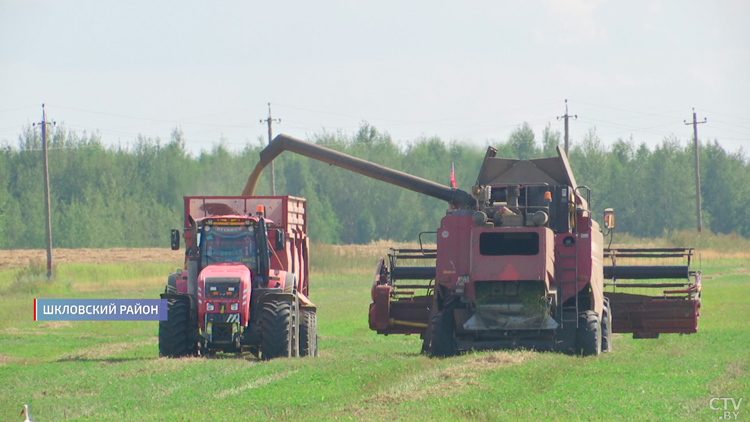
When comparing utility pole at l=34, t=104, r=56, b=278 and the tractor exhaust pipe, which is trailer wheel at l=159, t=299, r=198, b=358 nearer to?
the tractor exhaust pipe

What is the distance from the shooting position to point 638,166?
91.8 meters

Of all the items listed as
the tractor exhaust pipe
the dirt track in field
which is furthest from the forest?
the tractor exhaust pipe

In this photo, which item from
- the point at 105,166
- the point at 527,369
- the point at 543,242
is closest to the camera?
the point at 527,369

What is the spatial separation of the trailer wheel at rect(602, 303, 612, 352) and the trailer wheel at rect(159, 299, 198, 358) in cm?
806

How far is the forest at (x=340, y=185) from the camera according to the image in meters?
63.9

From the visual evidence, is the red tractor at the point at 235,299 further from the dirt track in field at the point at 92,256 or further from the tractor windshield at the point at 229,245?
the dirt track in field at the point at 92,256

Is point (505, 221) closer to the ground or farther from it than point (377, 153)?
closer to the ground

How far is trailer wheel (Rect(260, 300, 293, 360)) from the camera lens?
18.5m

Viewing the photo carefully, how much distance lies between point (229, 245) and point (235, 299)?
5.40ft

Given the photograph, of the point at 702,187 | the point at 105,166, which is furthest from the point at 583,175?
the point at 105,166

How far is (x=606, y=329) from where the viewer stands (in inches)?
760

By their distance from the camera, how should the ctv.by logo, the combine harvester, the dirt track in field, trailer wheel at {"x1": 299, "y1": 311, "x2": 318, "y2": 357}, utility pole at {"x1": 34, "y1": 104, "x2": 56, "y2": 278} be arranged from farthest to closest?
the dirt track in field → utility pole at {"x1": 34, "y1": 104, "x2": 56, "y2": 278} → trailer wheel at {"x1": 299, "y1": 311, "x2": 318, "y2": 357} → the combine harvester → the ctv.by logo

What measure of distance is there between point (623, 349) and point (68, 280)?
117ft

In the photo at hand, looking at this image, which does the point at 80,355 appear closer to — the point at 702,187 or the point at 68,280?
the point at 68,280
